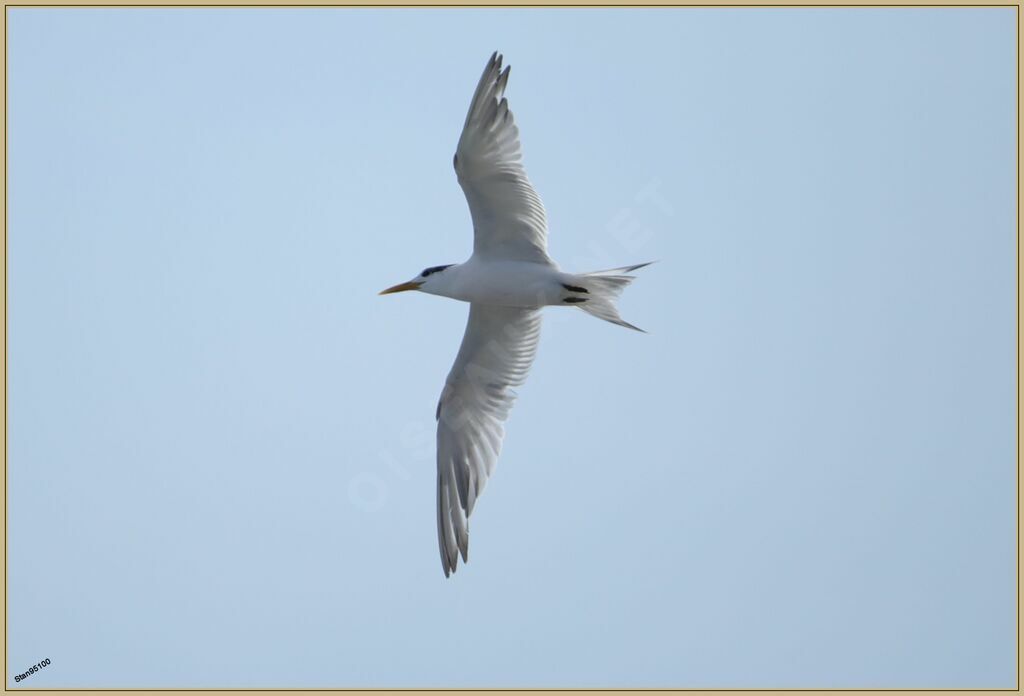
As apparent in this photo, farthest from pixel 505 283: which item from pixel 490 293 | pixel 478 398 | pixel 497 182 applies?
pixel 478 398

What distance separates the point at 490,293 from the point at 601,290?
2.46 feet

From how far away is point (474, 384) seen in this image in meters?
9.98

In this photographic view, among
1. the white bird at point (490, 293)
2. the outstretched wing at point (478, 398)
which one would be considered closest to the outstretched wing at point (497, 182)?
the white bird at point (490, 293)

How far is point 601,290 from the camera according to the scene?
8.95 metres

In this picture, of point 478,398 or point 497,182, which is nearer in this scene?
point 497,182

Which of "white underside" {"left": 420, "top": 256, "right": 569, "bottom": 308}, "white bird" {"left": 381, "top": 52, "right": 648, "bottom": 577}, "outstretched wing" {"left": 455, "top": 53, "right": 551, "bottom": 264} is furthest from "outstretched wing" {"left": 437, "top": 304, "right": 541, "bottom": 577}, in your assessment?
"outstretched wing" {"left": 455, "top": 53, "right": 551, "bottom": 264}

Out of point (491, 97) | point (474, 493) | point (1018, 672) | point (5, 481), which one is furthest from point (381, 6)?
point (1018, 672)

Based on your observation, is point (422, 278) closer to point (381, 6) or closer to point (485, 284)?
point (485, 284)

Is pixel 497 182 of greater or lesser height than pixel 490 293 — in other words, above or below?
above

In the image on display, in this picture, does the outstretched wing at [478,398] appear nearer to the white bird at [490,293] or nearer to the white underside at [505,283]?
the white bird at [490,293]

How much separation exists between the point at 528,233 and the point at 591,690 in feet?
9.60

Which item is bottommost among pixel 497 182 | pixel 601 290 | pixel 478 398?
pixel 478 398

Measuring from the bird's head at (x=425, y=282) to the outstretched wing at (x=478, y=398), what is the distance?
0.42 m

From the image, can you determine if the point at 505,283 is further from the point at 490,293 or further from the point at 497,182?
the point at 497,182
